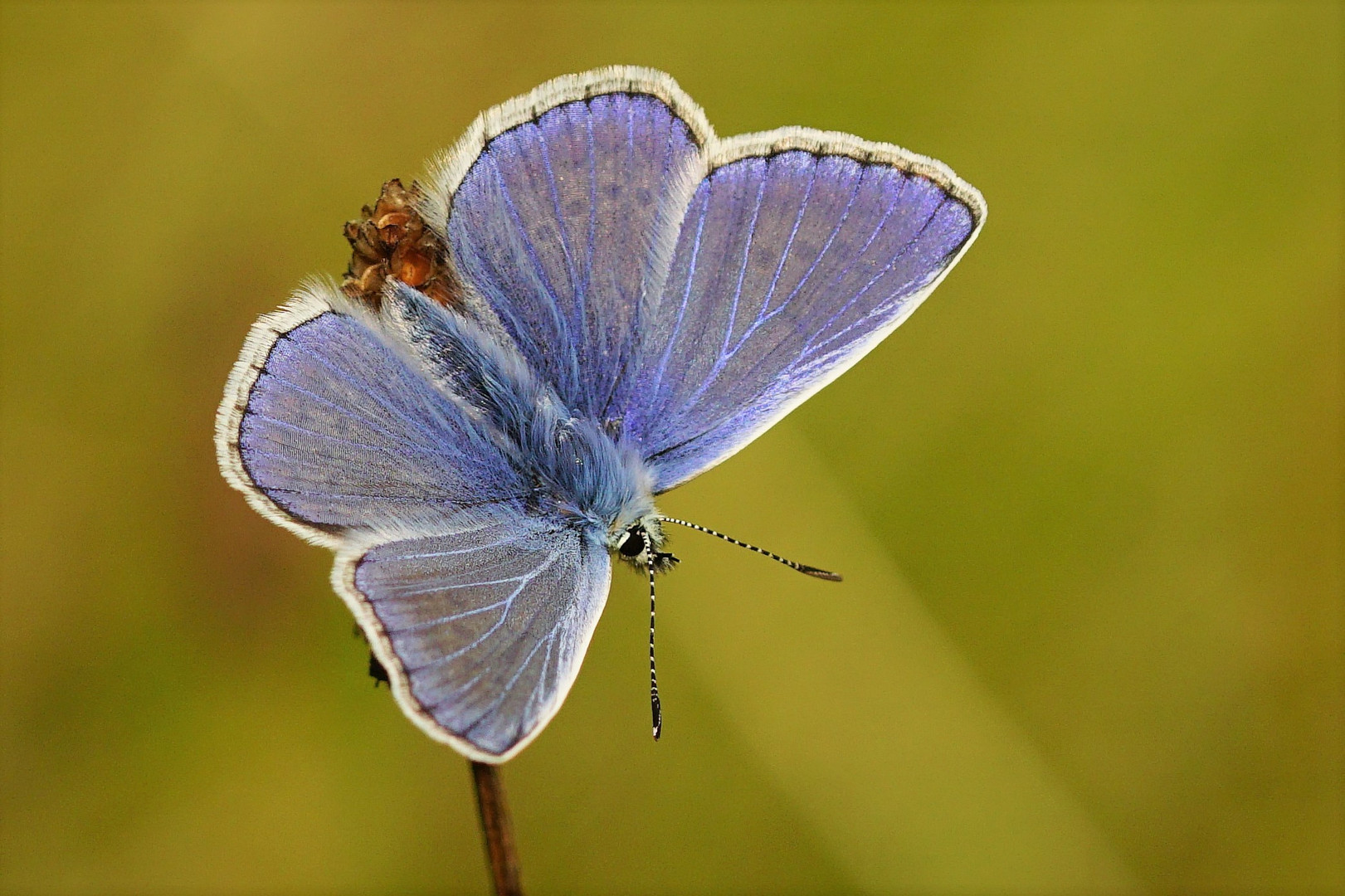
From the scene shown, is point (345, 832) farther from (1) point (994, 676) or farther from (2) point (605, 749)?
(1) point (994, 676)

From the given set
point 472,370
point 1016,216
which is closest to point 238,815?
point 472,370

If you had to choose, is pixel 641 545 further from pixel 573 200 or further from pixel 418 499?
pixel 573 200

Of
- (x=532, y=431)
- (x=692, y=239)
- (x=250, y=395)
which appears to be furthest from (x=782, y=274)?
(x=250, y=395)

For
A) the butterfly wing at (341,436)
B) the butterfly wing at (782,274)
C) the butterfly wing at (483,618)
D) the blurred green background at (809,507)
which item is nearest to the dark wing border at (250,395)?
the butterfly wing at (341,436)

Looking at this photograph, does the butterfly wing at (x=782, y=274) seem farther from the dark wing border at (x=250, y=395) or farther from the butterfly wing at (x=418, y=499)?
the dark wing border at (x=250, y=395)

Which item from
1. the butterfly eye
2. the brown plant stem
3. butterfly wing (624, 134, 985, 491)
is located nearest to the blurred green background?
butterfly wing (624, 134, 985, 491)
